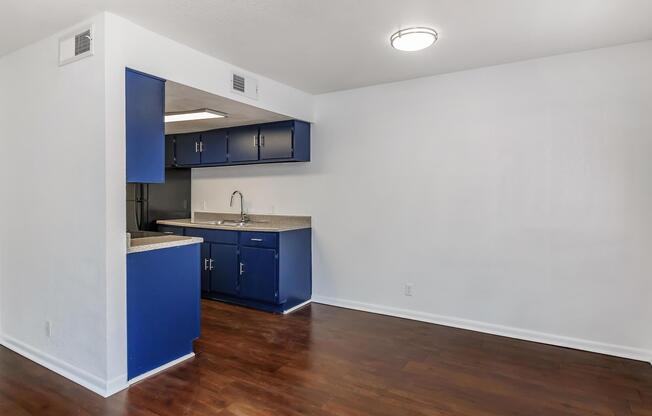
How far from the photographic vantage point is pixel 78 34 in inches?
99.5

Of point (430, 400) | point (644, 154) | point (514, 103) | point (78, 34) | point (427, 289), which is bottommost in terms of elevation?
point (430, 400)

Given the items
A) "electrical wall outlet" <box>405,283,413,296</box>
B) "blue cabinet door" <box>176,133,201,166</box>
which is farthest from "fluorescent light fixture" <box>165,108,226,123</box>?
"electrical wall outlet" <box>405,283,413,296</box>

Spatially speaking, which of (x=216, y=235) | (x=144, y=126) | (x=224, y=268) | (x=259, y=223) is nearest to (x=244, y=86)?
(x=144, y=126)

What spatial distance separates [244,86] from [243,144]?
1229mm

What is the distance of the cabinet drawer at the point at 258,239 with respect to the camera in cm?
409

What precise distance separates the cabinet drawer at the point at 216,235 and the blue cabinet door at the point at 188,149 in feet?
3.28

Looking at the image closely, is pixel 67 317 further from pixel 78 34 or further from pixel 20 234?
pixel 78 34

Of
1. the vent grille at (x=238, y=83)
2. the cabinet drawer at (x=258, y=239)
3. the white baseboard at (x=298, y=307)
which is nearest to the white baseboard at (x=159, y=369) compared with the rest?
the white baseboard at (x=298, y=307)

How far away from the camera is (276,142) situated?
14.5ft

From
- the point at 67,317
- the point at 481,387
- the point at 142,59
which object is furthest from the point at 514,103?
the point at 67,317

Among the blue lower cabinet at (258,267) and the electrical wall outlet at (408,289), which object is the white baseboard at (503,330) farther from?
the blue lower cabinet at (258,267)

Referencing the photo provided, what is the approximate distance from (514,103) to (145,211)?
4.63 meters

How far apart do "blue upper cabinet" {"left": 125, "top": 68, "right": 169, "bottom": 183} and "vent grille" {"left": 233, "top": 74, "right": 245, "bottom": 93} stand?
30.2 inches

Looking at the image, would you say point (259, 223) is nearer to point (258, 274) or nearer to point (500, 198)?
point (258, 274)
